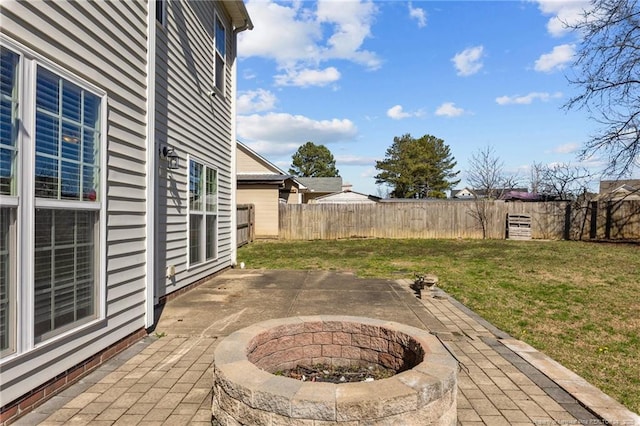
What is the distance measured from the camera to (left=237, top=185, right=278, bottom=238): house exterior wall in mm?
17766

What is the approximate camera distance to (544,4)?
927 cm

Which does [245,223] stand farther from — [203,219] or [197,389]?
[197,389]

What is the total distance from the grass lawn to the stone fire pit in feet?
5.56

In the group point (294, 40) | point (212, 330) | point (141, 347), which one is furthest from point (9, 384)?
point (294, 40)

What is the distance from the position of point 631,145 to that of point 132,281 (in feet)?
59.9

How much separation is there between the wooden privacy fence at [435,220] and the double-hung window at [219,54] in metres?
10.1

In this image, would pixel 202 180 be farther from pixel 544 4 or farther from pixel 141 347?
pixel 544 4

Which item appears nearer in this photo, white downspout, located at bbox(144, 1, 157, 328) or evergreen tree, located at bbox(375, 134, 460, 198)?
white downspout, located at bbox(144, 1, 157, 328)

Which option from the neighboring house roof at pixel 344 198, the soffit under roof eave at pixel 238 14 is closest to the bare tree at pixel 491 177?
the neighboring house roof at pixel 344 198

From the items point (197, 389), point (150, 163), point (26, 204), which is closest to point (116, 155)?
point (150, 163)

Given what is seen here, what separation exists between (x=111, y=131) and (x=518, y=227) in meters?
18.1

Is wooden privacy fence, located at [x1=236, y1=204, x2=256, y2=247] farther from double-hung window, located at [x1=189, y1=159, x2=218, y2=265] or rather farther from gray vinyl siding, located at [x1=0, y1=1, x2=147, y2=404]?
gray vinyl siding, located at [x1=0, y1=1, x2=147, y2=404]

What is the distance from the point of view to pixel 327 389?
6.72 feet

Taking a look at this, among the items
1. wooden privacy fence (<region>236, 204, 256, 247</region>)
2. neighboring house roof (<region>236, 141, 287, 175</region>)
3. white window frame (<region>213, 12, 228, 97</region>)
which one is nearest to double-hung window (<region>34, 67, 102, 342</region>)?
white window frame (<region>213, 12, 228, 97</region>)
